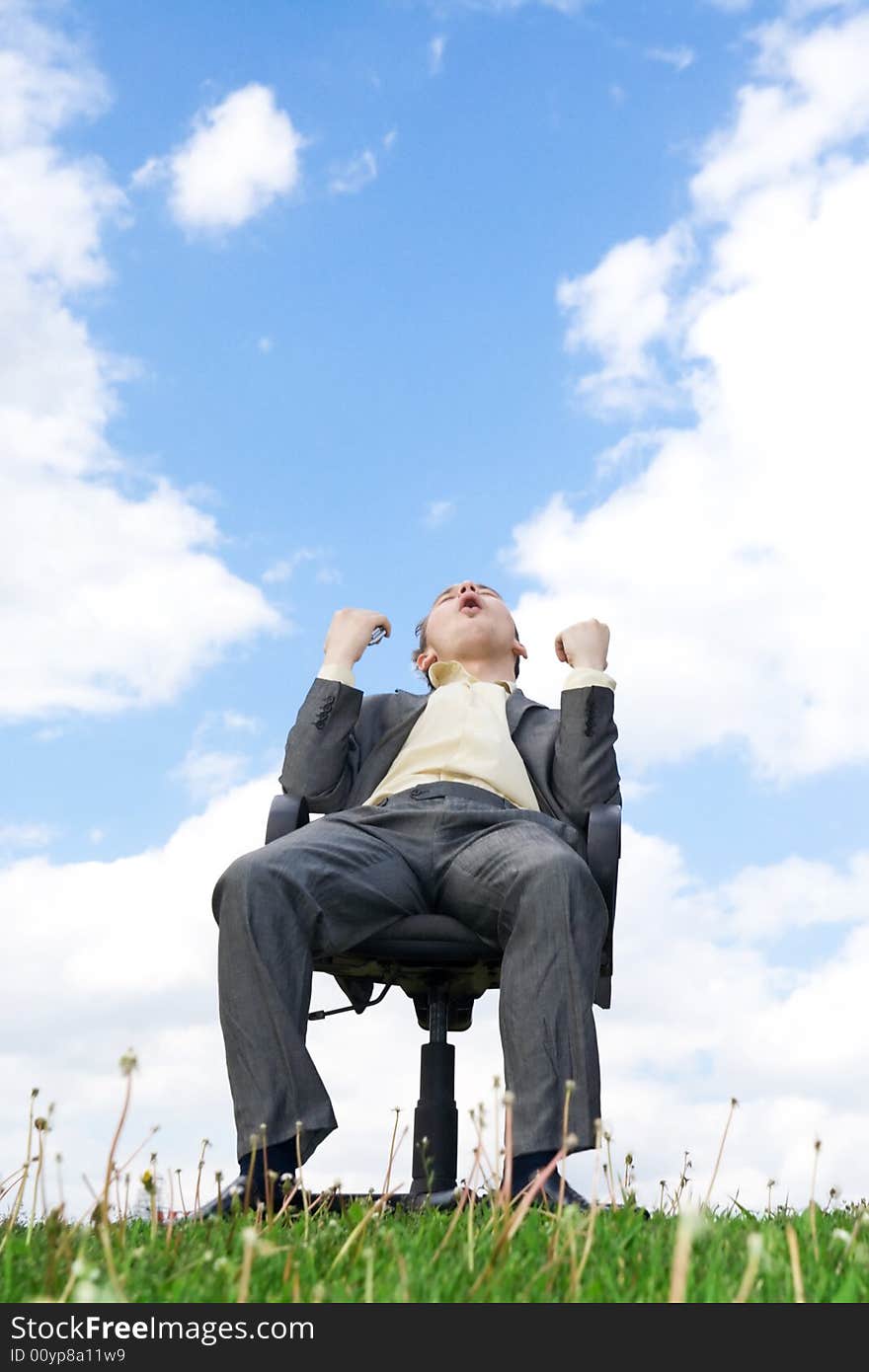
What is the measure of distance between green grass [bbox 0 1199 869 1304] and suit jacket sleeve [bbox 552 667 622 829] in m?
1.49

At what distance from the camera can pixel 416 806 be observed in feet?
11.8

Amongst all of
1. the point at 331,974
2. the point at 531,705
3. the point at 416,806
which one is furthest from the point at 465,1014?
the point at 531,705

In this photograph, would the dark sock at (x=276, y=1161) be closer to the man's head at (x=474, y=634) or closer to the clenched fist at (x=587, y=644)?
the clenched fist at (x=587, y=644)

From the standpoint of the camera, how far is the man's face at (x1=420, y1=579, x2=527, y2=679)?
4.23 metres

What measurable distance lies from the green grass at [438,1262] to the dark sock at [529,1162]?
48cm

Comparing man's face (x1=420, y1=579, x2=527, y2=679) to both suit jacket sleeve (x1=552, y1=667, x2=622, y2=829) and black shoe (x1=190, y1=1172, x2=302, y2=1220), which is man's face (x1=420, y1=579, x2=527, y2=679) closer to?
suit jacket sleeve (x1=552, y1=667, x2=622, y2=829)

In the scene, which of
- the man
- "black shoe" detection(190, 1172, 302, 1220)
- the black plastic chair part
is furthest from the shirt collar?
"black shoe" detection(190, 1172, 302, 1220)

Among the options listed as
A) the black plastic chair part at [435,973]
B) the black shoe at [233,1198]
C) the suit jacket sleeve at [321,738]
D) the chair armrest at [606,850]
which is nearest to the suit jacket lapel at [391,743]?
the suit jacket sleeve at [321,738]

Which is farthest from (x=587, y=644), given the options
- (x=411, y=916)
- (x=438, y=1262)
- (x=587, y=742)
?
(x=438, y=1262)

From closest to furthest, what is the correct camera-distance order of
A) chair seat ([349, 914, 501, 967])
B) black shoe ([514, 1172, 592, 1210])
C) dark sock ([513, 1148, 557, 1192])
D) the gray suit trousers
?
black shoe ([514, 1172, 592, 1210]) → dark sock ([513, 1148, 557, 1192]) → the gray suit trousers → chair seat ([349, 914, 501, 967])

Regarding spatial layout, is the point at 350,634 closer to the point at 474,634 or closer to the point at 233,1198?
the point at 474,634

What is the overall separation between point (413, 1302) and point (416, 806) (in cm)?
218

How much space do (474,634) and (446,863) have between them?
105 cm
